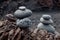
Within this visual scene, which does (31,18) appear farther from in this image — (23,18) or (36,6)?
(23,18)

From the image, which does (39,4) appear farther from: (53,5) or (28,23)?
(28,23)

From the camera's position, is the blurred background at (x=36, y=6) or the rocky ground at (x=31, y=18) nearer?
the rocky ground at (x=31, y=18)

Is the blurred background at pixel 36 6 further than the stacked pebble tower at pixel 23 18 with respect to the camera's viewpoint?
Yes

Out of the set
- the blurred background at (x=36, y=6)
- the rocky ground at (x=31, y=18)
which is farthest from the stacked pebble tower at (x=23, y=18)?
the blurred background at (x=36, y=6)

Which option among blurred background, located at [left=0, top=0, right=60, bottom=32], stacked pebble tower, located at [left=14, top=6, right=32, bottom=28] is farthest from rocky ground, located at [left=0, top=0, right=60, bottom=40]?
stacked pebble tower, located at [left=14, top=6, right=32, bottom=28]

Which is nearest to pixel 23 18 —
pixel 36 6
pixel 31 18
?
pixel 31 18

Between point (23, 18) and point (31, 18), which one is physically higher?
point (23, 18)

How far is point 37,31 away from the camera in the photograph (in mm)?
2826

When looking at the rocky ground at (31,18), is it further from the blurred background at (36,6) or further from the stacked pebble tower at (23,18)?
the stacked pebble tower at (23,18)

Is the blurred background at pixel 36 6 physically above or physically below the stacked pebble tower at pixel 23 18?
below

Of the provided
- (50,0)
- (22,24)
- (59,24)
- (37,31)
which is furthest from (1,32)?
(50,0)

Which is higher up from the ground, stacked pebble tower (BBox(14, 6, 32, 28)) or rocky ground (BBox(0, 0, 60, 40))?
stacked pebble tower (BBox(14, 6, 32, 28))

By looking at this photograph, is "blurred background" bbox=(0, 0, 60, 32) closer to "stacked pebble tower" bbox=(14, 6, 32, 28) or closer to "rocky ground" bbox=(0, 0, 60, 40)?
"rocky ground" bbox=(0, 0, 60, 40)

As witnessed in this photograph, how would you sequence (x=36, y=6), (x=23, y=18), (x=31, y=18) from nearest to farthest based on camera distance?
(x=23, y=18) < (x=31, y=18) < (x=36, y=6)
